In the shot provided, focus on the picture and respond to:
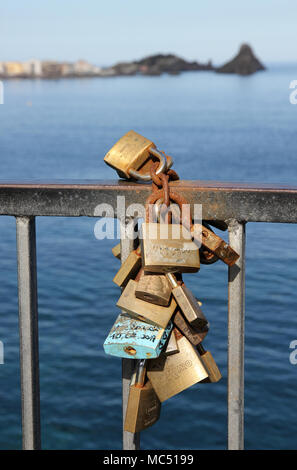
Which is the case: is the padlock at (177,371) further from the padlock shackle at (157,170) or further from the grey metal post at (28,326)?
the padlock shackle at (157,170)

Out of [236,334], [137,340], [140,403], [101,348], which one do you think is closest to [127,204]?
[137,340]

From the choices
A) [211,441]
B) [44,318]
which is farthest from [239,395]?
[44,318]

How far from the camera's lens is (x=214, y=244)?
1964 millimetres

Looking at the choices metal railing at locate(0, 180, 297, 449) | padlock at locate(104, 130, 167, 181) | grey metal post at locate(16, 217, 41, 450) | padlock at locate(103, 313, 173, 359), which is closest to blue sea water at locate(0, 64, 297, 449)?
grey metal post at locate(16, 217, 41, 450)

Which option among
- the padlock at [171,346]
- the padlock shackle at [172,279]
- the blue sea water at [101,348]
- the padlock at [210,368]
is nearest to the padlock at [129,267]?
the padlock shackle at [172,279]

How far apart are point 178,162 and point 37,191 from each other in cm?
5604

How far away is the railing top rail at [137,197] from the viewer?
6.32 ft

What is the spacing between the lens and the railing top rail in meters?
1.93

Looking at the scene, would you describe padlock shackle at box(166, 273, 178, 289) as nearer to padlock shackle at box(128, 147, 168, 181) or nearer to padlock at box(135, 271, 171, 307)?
padlock at box(135, 271, 171, 307)

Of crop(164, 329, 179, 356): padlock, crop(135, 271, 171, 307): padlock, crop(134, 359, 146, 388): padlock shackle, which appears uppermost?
crop(135, 271, 171, 307): padlock

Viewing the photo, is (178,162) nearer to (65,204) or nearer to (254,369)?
(254,369)

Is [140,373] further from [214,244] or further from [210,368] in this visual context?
[214,244]

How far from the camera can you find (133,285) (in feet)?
6.79

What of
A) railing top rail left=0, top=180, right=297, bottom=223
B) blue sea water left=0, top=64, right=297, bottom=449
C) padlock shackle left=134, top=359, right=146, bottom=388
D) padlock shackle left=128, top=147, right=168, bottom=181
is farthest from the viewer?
blue sea water left=0, top=64, right=297, bottom=449
